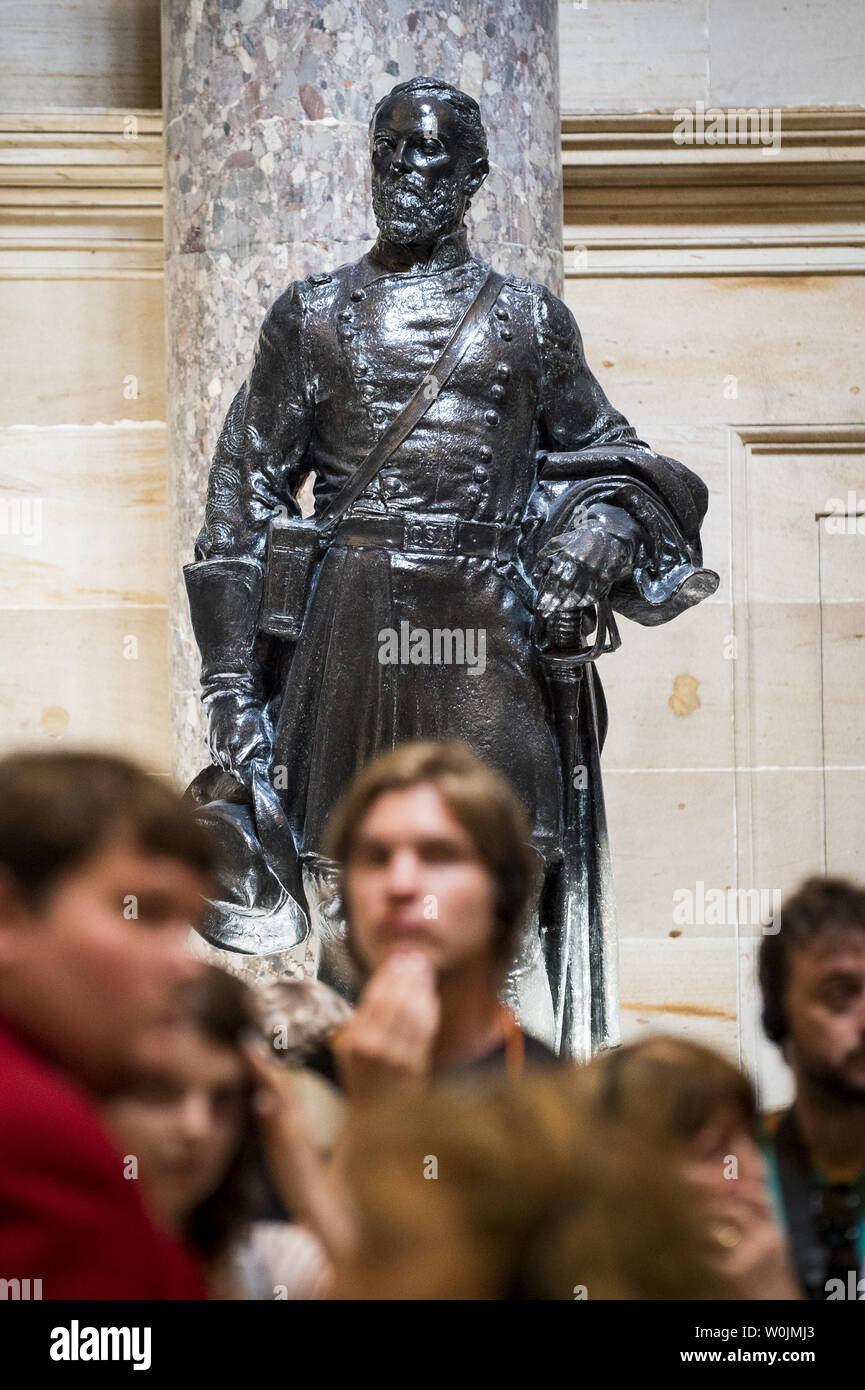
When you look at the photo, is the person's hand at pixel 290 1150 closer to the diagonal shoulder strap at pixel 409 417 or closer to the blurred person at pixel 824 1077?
the blurred person at pixel 824 1077

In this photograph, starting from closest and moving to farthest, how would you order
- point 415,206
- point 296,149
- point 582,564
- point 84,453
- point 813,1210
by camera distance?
point 813,1210
point 582,564
point 415,206
point 296,149
point 84,453

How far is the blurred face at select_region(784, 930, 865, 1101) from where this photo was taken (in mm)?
2062

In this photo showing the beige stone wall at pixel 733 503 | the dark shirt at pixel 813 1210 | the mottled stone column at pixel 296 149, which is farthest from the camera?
the beige stone wall at pixel 733 503

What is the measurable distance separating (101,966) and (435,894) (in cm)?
65

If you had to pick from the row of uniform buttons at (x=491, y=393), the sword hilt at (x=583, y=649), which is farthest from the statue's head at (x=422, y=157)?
the sword hilt at (x=583, y=649)

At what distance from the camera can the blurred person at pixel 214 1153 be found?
5.57ft

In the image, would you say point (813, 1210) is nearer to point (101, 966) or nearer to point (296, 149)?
point (101, 966)

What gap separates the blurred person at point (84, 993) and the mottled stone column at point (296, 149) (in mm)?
3807

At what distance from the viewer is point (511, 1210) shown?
141 cm

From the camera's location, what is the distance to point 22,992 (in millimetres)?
1657

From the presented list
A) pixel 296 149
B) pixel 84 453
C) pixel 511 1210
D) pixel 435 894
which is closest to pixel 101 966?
pixel 511 1210

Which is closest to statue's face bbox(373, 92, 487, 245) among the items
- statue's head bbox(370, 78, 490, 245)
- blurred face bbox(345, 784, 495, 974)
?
statue's head bbox(370, 78, 490, 245)
